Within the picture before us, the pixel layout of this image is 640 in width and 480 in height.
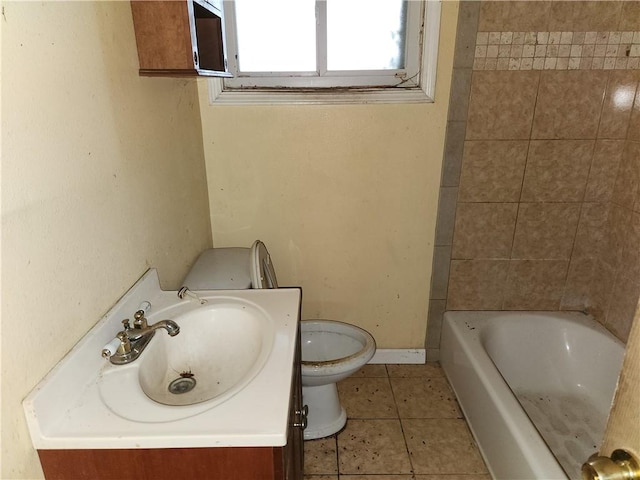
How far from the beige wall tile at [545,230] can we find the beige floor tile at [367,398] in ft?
2.94

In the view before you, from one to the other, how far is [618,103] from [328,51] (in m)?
1.24

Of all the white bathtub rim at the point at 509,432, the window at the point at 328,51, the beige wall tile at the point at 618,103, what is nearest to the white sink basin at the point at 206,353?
the white bathtub rim at the point at 509,432

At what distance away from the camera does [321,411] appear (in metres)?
1.80

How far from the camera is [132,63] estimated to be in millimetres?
1157

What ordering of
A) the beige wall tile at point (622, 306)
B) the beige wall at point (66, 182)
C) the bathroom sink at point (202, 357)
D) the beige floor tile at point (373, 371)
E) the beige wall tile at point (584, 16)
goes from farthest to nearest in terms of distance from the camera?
1. the beige floor tile at point (373, 371)
2. the beige wall tile at point (622, 306)
3. the beige wall tile at point (584, 16)
4. the bathroom sink at point (202, 357)
5. the beige wall at point (66, 182)

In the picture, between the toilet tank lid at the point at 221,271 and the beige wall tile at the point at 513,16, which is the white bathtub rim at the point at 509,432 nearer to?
the toilet tank lid at the point at 221,271

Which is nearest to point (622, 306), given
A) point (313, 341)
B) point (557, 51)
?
point (557, 51)

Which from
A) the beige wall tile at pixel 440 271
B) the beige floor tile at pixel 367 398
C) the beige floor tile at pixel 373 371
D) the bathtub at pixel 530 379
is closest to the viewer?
the bathtub at pixel 530 379

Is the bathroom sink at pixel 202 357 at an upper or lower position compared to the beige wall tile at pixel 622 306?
upper

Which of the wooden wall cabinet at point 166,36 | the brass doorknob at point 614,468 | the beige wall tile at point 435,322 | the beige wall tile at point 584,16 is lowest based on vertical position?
the beige wall tile at point 435,322

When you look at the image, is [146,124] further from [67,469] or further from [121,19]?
[67,469]

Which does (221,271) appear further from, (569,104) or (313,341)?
(569,104)

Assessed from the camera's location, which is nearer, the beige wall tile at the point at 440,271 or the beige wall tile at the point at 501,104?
the beige wall tile at the point at 501,104

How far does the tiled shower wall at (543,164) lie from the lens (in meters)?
1.76
